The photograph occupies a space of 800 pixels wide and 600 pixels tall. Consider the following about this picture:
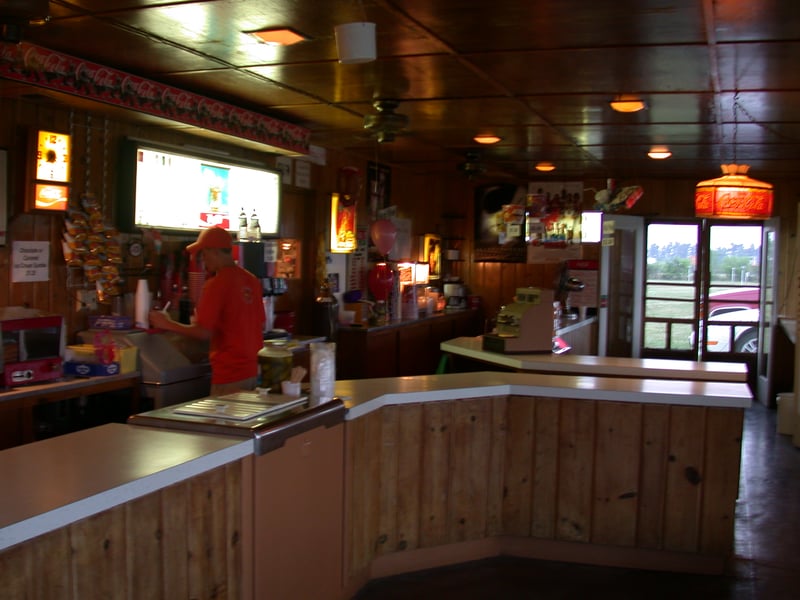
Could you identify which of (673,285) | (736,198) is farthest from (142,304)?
(673,285)

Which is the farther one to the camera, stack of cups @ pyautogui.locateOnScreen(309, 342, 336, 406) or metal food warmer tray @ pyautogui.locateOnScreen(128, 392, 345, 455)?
stack of cups @ pyautogui.locateOnScreen(309, 342, 336, 406)

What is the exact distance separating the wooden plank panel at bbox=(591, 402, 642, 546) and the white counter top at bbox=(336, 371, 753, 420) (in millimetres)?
85

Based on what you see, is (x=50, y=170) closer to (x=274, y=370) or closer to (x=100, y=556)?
(x=274, y=370)

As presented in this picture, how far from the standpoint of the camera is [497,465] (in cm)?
413

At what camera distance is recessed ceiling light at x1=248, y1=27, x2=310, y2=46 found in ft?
12.2

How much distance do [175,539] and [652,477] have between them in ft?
8.36

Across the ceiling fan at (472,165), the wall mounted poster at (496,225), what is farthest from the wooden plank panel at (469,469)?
the wall mounted poster at (496,225)

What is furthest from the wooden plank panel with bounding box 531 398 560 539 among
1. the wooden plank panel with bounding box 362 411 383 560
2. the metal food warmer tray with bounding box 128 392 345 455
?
the metal food warmer tray with bounding box 128 392 345 455

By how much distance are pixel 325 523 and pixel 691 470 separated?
1.91 metres

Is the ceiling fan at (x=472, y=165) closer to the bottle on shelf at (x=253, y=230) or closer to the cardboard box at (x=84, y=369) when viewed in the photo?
the bottle on shelf at (x=253, y=230)

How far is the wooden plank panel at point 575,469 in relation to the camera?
4.10 meters

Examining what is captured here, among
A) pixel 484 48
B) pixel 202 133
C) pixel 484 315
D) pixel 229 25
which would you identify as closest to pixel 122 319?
pixel 202 133

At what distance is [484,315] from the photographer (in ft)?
34.4

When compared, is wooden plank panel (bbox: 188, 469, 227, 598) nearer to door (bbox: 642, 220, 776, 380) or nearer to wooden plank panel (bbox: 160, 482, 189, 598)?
wooden plank panel (bbox: 160, 482, 189, 598)
